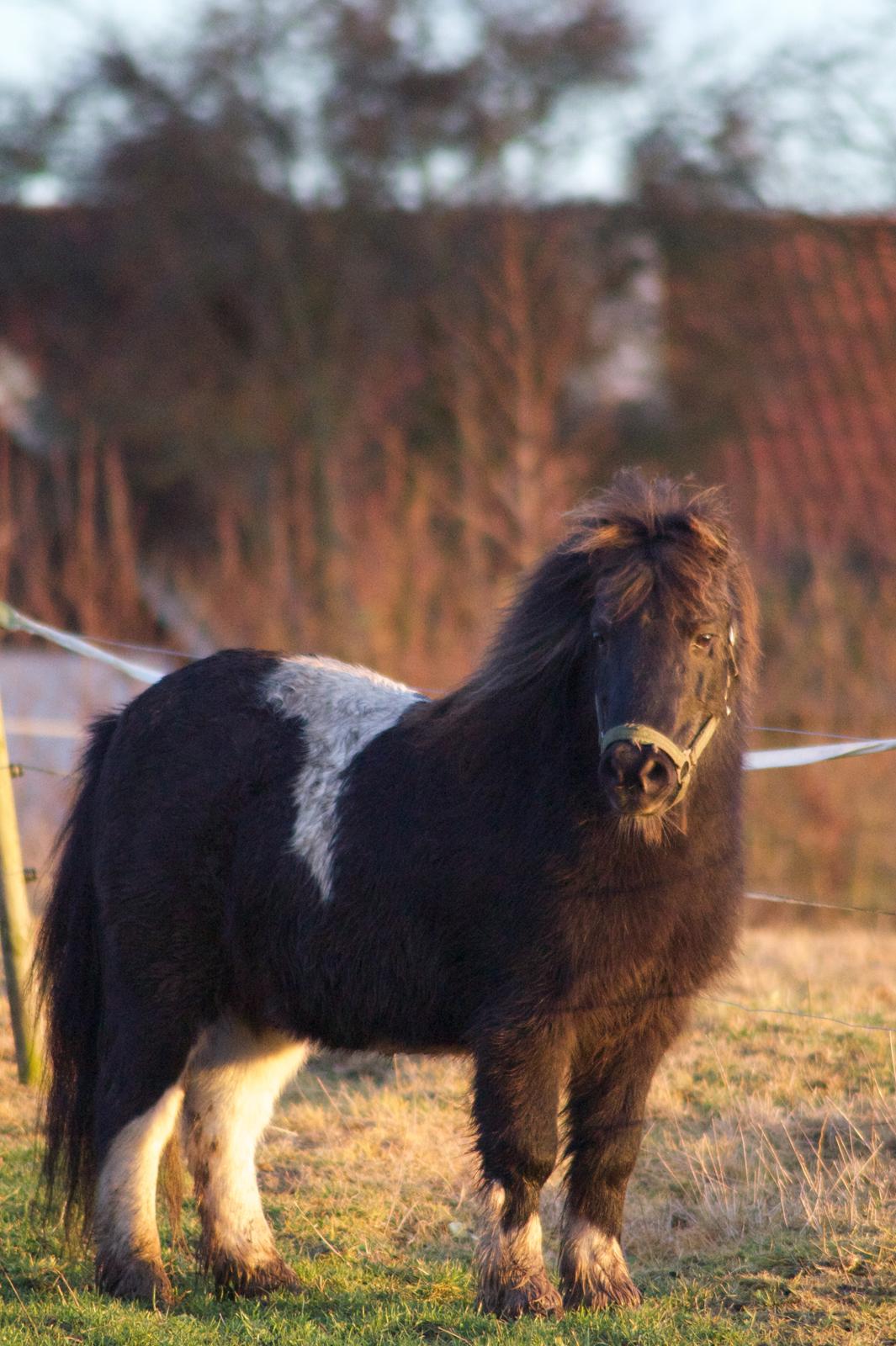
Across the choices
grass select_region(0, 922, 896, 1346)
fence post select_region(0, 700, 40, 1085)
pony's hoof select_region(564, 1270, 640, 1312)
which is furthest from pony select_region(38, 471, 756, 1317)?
fence post select_region(0, 700, 40, 1085)

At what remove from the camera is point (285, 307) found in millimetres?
20609

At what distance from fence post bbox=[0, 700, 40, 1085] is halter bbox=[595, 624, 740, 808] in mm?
3118

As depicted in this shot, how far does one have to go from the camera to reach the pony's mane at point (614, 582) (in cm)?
325

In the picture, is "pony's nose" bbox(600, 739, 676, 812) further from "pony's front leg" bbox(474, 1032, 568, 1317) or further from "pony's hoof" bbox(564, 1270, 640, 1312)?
"pony's hoof" bbox(564, 1270, 640, 1312)

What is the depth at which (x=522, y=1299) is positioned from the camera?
3332 mm

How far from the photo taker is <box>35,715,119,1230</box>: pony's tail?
4145 millimetres

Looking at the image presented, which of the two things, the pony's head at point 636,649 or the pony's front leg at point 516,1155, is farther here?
the pony's front leg at point 516,1155

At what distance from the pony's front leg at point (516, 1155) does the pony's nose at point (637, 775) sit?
0.68 metres

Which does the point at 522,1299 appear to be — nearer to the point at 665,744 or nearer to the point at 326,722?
the point at 665,744

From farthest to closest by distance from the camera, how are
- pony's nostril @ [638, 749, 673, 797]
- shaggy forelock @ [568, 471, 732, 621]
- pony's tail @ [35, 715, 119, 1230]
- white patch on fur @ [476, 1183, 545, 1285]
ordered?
pony's tail @ [35, 715, 119, 1230] < white patch on fur @ [476, 1183, 545, 1285] < shaggy forelock @ [568, 471, 732, 621] < pony's nostril @ [638, 749, 673, 797]

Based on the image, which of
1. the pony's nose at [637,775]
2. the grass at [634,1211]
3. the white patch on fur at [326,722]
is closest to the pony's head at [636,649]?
the pony's nose at [637,775]

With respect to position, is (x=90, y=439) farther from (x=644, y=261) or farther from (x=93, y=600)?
(x=644, y=261)

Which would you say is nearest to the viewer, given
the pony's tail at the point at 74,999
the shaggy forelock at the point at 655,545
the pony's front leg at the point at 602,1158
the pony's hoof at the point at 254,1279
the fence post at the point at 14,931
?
the shaggy forelock at the point at 655,545

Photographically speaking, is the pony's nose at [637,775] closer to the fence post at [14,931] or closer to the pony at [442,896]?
the pony at [442,896]
